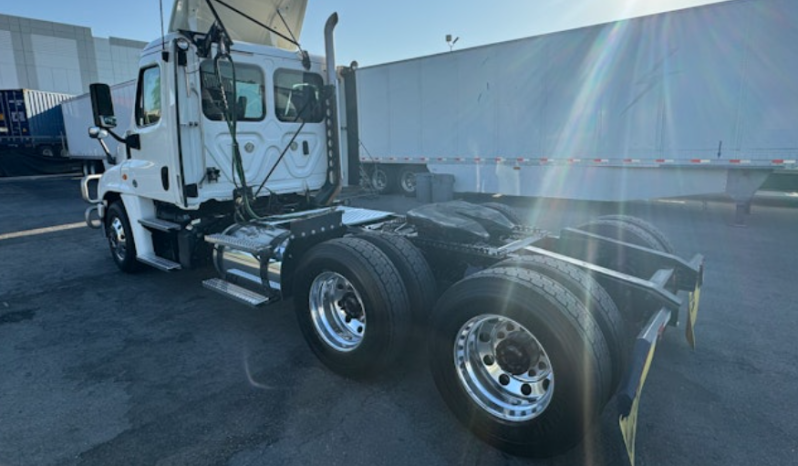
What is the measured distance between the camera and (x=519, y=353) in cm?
268

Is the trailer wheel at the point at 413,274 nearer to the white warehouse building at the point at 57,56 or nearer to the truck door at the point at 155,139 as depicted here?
the truck door at the point at 155,139

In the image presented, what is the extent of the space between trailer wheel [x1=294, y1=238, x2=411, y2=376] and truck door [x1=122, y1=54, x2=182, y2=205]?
211 cm

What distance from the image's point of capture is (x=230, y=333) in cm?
446

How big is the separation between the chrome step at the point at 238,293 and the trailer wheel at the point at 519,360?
6.38 feet

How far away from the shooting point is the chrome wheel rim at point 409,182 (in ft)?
48.3

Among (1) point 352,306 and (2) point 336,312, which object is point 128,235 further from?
(1) point 352,306

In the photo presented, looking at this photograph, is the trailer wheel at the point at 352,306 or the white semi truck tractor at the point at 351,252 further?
the trailer wheel at the point at 352,306

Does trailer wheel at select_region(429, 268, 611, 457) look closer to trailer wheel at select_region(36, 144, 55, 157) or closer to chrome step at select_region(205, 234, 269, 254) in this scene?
chrome step at select_region(205, 234, 269, 254)

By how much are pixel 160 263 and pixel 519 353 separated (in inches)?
175

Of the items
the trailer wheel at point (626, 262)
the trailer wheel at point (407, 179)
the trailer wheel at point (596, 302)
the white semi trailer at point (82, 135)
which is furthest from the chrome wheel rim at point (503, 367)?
the white semi trailer at point (82, 135)

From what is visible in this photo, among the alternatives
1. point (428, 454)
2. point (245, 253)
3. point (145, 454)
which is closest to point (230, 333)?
point (245, 253)

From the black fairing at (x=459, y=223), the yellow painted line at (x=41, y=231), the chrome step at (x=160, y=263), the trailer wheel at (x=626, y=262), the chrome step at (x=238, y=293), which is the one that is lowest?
the yellow painted line at (x=41, y=231)

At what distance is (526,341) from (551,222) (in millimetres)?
7679

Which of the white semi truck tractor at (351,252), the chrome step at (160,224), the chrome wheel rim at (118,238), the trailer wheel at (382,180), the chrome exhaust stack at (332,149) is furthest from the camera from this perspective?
the trailer wheel at (382,180)
